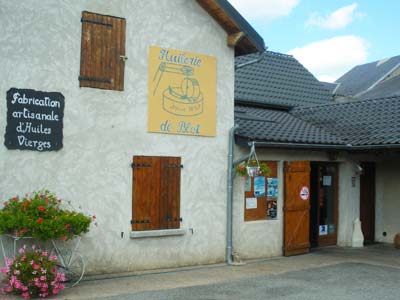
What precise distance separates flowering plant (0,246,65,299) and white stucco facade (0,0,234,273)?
121 centimetres

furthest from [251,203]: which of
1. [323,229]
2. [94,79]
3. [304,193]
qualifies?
[94,79]

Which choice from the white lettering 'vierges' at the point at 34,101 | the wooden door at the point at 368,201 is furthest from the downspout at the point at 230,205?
the wooden door at the point at 368,201

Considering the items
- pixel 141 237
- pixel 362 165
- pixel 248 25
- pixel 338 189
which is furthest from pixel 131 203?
pixel 362 165

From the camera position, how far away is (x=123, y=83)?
9102 mm

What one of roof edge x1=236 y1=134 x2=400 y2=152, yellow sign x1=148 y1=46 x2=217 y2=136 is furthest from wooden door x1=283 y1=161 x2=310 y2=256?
yellow sign x1=148 y1=46 x2=217 y2=136

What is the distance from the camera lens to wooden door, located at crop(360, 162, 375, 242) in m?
13.7

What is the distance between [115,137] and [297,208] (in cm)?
480

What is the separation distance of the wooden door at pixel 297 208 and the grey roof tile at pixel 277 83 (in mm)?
3032

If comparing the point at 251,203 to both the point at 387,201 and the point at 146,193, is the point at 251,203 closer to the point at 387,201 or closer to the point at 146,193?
the point at 146,193

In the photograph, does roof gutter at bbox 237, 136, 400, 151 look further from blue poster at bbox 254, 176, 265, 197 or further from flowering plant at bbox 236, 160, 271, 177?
blue poster at bbox 254, 176, 265, 197

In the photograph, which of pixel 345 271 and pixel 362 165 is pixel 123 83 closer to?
pixel 345 271

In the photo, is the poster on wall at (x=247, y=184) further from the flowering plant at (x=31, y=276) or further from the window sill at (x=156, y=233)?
the flowering plant at (x=31, y=276)

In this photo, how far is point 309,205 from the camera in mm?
11828

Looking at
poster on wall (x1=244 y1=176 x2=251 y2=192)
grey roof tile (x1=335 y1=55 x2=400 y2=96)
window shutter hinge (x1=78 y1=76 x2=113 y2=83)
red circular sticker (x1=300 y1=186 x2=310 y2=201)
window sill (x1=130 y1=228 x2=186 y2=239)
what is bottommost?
window sill (x1=130 y1=228 x2=186 y2=239)
